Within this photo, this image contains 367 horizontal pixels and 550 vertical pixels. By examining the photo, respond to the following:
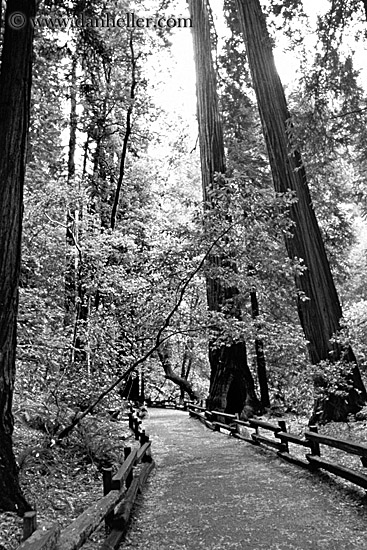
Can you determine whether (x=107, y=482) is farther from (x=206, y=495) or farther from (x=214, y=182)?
(x=214, y=182)

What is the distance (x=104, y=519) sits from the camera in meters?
4.88

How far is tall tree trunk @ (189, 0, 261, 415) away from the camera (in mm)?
12828

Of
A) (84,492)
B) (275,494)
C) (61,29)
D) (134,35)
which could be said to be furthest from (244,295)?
(134,35)

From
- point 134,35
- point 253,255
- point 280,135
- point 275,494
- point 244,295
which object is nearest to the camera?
point 275,494

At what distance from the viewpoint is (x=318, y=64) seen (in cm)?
744

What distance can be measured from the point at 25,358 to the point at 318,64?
7061mm

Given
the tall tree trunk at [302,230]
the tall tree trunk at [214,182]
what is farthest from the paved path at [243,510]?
the tall tree trunk at [214,182]

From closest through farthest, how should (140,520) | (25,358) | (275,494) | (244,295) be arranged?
(140,520) < (275,494) < (25,358) < (244,295)

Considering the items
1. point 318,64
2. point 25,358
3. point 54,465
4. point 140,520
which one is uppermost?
point 318,64

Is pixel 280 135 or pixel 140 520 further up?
pixel 280 135

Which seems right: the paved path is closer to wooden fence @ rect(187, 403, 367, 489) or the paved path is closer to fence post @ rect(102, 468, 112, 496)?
wooden fence @ rect(187, 403, 367, 489)

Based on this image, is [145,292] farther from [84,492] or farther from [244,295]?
[84,492]

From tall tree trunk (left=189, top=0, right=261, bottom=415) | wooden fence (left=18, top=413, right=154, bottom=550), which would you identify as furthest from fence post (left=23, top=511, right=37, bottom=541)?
tall tree trunk (left=189, top=0, right=261, bottom=415)

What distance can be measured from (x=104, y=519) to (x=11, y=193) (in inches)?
156
